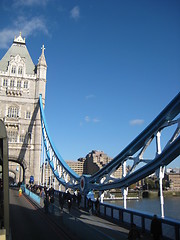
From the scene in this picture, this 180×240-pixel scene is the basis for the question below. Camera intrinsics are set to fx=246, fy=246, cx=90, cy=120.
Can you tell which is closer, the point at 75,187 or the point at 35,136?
the point at 75,187

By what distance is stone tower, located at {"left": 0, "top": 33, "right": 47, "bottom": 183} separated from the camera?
38531mm

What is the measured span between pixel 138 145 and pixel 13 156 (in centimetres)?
2892

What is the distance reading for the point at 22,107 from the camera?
132 feet

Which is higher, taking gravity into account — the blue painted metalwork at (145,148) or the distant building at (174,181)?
the blue painted metalwork at (145,148)

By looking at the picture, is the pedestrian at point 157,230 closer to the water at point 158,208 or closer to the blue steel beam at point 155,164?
the blue steel beam at point 155,164

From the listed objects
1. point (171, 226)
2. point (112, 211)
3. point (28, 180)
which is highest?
point (171, 226)

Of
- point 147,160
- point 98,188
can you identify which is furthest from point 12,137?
point 147,160

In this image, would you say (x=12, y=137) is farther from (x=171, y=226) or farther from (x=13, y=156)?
(x=171, y=226)

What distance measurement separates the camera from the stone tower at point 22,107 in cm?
3853

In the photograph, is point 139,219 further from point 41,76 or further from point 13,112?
point 41,76

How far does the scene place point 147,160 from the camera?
11.8 metres

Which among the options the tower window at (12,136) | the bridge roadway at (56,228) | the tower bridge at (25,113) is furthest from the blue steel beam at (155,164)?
the tower window at (12,136)

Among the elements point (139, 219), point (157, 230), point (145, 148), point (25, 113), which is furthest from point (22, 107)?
point (157, 230)

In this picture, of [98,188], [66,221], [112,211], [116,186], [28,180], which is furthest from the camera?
[28,180]
